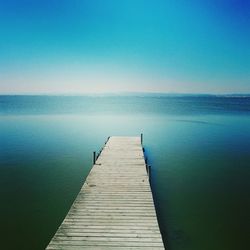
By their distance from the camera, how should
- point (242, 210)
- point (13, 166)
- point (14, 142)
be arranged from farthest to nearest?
point (14, 142) → point (13, 166) → point (242, 210)

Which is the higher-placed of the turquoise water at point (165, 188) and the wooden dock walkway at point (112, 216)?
the wooden dock walkway at point (112, 216)

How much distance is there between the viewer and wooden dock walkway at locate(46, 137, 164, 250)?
29.1 feet

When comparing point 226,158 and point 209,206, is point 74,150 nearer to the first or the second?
point 226,158

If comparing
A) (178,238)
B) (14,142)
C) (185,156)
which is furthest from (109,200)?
(14,142)

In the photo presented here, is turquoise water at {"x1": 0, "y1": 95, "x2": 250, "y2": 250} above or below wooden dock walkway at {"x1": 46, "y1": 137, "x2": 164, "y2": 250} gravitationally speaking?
below

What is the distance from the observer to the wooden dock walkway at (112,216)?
29.1 ft

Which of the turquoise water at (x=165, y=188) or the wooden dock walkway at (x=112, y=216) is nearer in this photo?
the wooden dock walkway at (x=112, y=216)

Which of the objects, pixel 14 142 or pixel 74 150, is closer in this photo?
pixel 74 150

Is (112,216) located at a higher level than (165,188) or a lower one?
higher

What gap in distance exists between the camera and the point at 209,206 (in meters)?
15.4

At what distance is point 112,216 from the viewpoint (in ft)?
34.9

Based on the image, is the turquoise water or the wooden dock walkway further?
the turquoise water

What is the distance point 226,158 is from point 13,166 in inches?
733

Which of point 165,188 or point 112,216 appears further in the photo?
point 165,188
